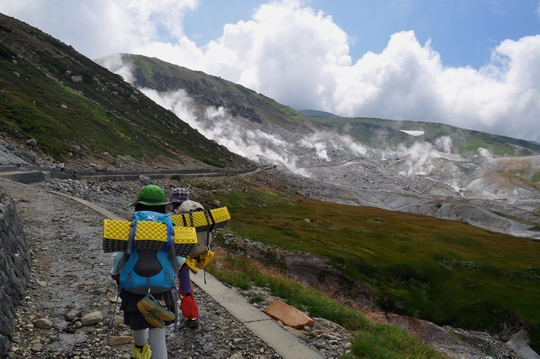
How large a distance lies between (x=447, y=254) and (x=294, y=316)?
52.6 m

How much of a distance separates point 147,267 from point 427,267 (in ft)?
157

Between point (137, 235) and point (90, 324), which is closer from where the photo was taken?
point (137, 235)

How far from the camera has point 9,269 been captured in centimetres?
888

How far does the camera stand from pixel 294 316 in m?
11.1

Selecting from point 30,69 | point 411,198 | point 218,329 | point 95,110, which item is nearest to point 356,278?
point 218,329

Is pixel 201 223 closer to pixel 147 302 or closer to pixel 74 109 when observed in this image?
pixel 147 302

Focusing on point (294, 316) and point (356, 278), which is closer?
point (294, 316)

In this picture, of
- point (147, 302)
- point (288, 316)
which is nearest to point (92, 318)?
point (147, 302)

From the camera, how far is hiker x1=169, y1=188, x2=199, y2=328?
8641 millimetres

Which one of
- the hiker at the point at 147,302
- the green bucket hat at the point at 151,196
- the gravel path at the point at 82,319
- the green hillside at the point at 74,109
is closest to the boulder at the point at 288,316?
the gravel path at the point at 82,319

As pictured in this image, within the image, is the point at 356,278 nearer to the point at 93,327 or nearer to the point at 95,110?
the point at 93,327

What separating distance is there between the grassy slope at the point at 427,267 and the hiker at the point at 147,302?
Result: 33.3 meters

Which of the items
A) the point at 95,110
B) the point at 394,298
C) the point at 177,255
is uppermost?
the point at 95,110

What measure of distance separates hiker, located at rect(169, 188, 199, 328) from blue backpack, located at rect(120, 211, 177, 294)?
8.85 ft
